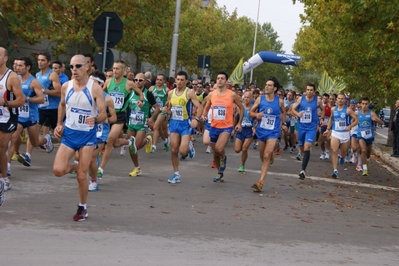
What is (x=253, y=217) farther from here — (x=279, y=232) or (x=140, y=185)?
(x=140, y=185)

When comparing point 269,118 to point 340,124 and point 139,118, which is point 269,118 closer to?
point 139,118

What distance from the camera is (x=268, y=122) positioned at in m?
14.3

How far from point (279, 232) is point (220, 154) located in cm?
503

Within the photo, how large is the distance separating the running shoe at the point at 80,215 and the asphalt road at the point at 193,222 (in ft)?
0.23

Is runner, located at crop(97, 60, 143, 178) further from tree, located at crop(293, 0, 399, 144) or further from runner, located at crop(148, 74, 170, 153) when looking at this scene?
runner, located at crop(148, 74, 170, 153)

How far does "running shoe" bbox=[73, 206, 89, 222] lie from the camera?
8.98 meters

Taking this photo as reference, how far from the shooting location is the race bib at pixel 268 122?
14.2 meters

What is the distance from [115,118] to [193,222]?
166cm

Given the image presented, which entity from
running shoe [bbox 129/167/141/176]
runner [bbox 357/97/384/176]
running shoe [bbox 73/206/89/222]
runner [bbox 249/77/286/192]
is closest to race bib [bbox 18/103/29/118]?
running shoe [bbox 129/167/141/176]

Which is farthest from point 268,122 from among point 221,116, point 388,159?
point 388,159

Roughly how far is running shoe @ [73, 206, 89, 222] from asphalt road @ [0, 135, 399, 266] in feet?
0.23

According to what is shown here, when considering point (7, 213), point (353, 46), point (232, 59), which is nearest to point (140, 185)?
point (7, 213)

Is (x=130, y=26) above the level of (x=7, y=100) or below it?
above

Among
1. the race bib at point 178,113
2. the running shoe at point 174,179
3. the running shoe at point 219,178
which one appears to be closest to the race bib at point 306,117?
the running shoe at point 219,178
